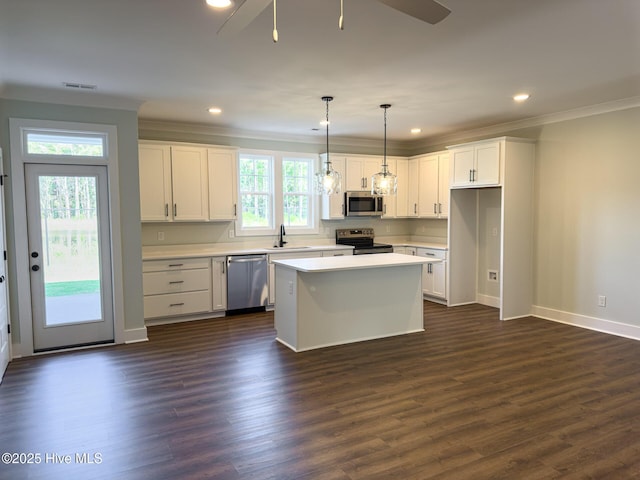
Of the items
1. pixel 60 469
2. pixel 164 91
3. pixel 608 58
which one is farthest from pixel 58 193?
pixel 608 58

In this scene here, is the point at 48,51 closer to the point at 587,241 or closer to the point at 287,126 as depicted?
the point at 287,126

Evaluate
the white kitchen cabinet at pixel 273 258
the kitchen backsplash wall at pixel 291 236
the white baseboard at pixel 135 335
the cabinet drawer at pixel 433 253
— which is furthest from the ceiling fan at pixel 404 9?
the cabinet drawer at pixel 433 253

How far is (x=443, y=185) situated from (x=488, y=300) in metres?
1.94

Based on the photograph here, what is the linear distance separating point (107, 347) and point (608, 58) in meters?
5.51

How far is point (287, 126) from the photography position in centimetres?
617

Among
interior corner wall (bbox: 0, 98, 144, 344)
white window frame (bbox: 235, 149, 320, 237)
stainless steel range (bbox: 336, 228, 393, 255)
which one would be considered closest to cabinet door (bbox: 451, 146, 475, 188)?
stainless steel range (bbox: 336, 228, 393, 255)

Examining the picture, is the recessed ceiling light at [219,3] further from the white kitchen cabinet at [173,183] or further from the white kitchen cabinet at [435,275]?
the white kitchen cabinet at [435,275]

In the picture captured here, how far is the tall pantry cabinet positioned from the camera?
221 inches

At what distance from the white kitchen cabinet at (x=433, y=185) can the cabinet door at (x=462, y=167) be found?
0.43 m

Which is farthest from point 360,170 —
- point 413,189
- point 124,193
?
point 124,193

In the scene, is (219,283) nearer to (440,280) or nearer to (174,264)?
(174,264)

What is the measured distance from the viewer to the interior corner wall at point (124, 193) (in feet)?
14.0

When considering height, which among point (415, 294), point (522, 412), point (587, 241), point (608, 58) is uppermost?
point (608, 58)

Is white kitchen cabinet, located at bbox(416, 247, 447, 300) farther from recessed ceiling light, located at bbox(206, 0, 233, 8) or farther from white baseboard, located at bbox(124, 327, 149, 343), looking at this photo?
recessed ceiling light, located at bbox(206, 0, 233, 8)
